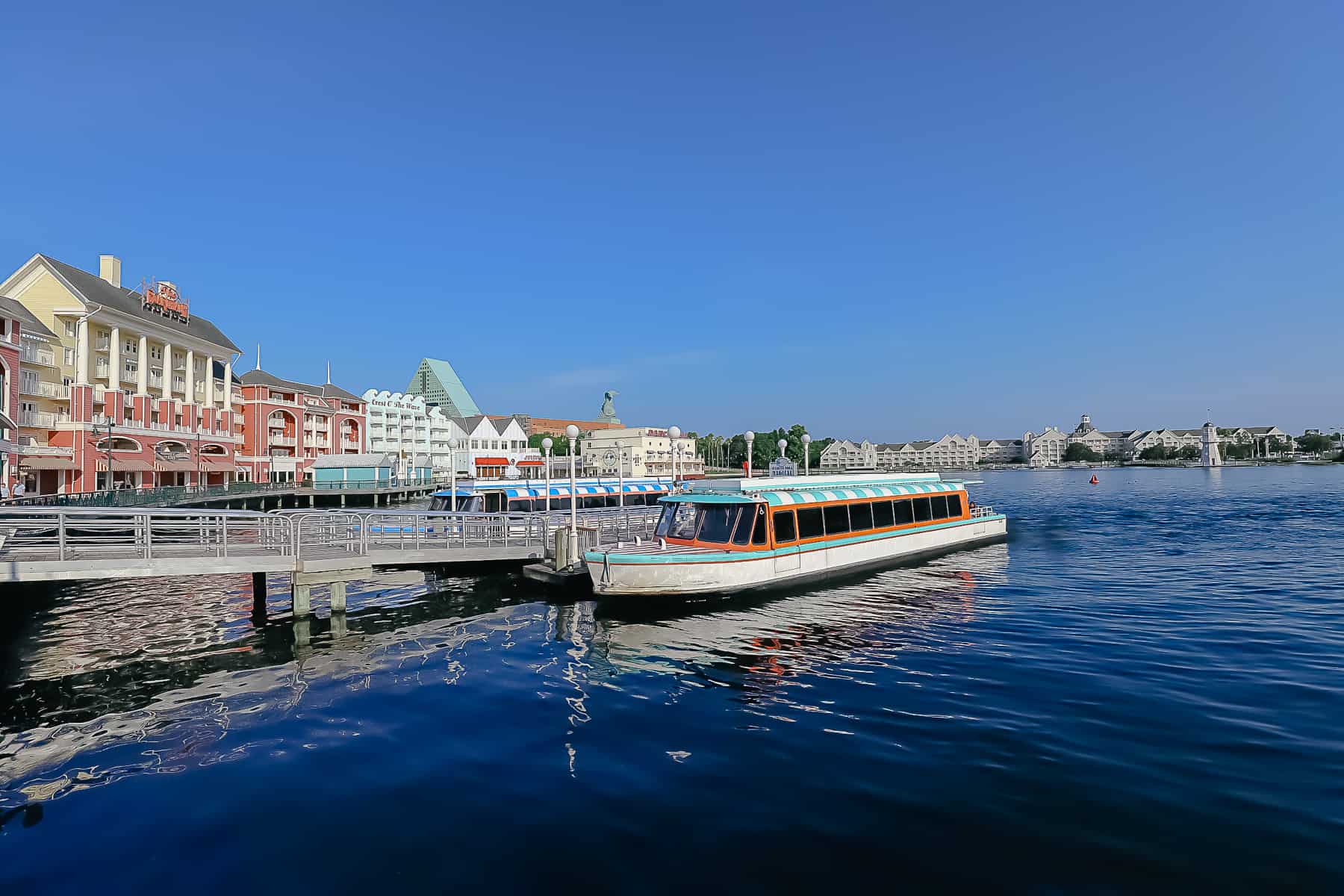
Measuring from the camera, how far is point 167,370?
211ft

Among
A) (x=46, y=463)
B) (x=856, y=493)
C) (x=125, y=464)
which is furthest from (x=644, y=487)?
(x=125, y=464)

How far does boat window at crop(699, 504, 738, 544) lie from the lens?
19906 mm

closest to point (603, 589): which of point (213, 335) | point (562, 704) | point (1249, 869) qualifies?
point (562, 704)

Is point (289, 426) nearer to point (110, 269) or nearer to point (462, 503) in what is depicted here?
point (110, 269)

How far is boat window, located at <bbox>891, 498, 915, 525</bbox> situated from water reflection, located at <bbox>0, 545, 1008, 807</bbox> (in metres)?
3.66

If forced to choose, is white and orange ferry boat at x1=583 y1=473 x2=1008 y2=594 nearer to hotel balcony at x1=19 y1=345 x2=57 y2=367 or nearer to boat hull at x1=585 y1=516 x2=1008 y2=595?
boat hull at x1=585 y1=516 x2=1008 y2=595

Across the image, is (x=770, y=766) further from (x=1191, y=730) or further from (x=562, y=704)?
(x=1191, y=730)

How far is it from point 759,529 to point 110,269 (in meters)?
75.6

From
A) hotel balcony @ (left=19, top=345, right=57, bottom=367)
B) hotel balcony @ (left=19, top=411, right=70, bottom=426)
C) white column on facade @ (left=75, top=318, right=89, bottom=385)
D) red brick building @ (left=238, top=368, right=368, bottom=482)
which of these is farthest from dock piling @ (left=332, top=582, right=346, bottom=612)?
red brick building @ (left=238, top=368, right=368, bottom=482)

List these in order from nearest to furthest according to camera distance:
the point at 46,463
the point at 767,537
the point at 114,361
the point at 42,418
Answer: the point at 767,537
the point at 46,463
the point at 42,418
the point at 114,361

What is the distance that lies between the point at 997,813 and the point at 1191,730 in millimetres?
4415

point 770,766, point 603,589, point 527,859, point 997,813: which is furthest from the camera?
point 603,589

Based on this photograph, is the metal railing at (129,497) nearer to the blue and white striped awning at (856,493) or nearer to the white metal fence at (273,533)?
the white metal fence at (273,533)

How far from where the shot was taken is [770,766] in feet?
29.9
